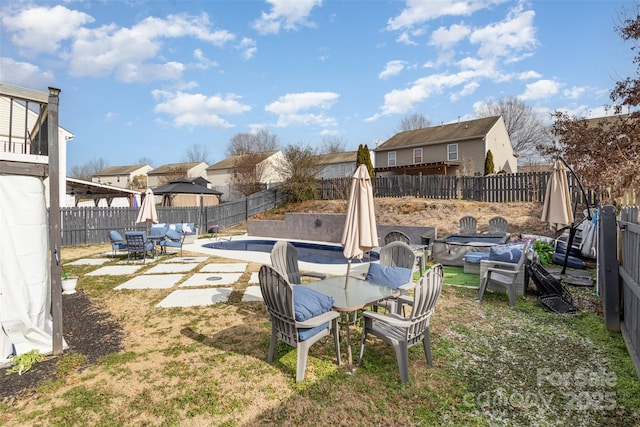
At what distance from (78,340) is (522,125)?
144ft

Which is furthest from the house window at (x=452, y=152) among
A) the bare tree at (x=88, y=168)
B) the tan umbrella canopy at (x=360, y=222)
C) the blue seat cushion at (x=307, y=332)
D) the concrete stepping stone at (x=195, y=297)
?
the bare tree at (x=88, y=168)

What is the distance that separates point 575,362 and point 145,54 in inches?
601

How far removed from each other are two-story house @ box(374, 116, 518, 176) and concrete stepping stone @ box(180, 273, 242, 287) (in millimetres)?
19045

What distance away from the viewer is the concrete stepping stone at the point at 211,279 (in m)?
7.36

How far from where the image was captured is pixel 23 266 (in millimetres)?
3664

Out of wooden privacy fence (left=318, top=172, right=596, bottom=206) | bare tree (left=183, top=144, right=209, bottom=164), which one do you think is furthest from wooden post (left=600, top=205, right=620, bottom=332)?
bare tree (left=183, top=144, right=209, bottom=164)

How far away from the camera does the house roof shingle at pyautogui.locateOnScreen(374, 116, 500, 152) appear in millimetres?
24497

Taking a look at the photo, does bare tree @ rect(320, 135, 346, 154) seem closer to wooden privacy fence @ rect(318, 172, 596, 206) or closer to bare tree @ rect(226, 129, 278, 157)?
bare tree @ rect(226, 129, 278, 157)

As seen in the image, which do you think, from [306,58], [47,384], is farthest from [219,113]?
[47,384]

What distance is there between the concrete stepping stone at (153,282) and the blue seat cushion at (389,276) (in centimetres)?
493

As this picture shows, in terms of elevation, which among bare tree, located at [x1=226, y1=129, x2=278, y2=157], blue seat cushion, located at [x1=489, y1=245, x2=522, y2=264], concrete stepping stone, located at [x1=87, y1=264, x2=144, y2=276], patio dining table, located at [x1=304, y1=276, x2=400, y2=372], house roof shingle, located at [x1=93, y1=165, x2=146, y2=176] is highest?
bare tree, located at [x1=226, y1=129, x2=278, y2=157]

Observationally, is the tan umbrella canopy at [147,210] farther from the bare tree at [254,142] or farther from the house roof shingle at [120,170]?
the house roof shingle at [120,170]

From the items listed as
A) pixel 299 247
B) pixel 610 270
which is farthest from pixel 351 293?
pixel 299 247

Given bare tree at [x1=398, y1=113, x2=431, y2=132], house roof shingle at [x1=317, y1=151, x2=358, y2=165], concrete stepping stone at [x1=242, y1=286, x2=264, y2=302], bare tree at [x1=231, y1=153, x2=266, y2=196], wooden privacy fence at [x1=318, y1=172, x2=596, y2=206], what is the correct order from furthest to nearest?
1. bare tree at [x1=398, y1=113, x2=431, y2=132]
2. house roof shingle at [x1=317, y1=151, x2=358, y2=165]
3. bare tree at [x1=231, y1=153, x2=266, y2=196]
4. wooden privacy fence at [x1=318, y1=172, x2=596, y2=206]
5. concrete stepping stone at [x1=242, y1=286, x2=264, y2=302]
